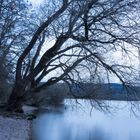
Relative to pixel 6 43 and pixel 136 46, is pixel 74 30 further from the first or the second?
pixel 6 43

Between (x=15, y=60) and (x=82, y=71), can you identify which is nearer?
(x=82, y=71)

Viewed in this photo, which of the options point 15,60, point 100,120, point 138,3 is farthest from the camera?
point 100,120

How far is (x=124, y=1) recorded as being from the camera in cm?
1650

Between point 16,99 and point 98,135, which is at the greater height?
point 16,99

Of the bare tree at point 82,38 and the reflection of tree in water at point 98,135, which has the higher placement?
the bare tree at point 82,38

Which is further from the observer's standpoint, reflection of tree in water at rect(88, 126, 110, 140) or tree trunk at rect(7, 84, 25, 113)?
tree trunk at rect(7, 84, 25, 113)

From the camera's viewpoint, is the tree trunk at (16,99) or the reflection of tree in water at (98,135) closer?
the reflection of tree in water at (98,135)

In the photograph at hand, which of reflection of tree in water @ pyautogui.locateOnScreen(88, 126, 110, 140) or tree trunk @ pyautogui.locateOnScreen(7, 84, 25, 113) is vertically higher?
tree trunk @ pyautogui.locateOnScreen(7, 84, 25, 113)

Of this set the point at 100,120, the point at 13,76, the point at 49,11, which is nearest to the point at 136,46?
the point at 49,11

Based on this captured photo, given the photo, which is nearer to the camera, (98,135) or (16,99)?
(98,135)

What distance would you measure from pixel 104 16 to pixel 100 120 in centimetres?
1297

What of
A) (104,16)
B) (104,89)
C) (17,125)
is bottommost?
(17,125)

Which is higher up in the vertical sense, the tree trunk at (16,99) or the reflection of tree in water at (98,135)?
the tree trunk at (16,99)

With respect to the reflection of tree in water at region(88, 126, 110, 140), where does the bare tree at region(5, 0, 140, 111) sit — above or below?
above
